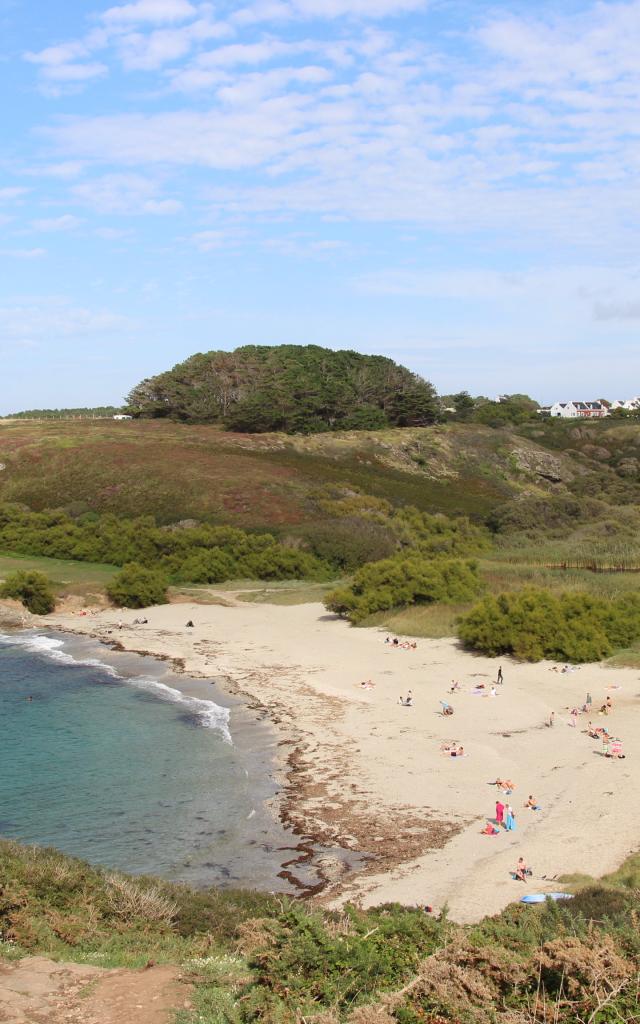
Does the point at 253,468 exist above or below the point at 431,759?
above

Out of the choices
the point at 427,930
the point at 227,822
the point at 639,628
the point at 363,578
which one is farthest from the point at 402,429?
the point at 427,930

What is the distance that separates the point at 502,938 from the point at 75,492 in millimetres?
67525

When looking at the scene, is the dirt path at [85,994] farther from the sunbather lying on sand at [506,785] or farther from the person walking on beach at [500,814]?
the sunbather lying on sand at [506,785]

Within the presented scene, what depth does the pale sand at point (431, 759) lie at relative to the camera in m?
17.9

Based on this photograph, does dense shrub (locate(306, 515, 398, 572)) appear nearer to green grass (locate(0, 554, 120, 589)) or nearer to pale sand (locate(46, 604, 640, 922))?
green grass (locate(0, 554, 120, 589))

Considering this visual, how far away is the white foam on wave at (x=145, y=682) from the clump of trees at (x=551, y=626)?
12.1 m

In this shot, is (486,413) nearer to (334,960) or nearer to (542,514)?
(542,514)

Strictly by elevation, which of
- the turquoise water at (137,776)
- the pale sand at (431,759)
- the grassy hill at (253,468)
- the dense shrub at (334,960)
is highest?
the grassy hill at (253,468)

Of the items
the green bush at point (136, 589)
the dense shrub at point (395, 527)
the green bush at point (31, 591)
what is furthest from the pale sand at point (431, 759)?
the dense shrub at point (395, 527)

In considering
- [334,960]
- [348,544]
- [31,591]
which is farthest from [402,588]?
[334,960]

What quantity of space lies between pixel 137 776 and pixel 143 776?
0.53ft

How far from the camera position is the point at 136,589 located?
50.4 m

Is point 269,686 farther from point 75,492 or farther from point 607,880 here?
point 75,492

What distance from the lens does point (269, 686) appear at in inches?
1315
